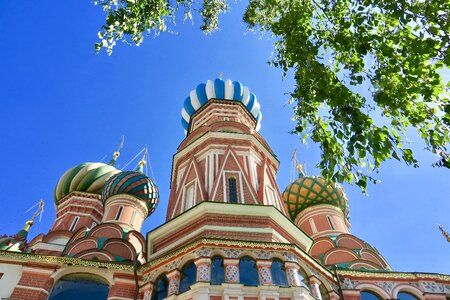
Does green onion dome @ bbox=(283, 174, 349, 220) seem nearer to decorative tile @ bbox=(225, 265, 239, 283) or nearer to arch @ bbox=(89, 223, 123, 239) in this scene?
arch @ bbox=(89, 223, 123, 239)

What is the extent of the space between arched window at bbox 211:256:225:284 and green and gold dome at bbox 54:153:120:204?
13026mm

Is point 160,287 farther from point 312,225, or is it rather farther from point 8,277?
point 312,225

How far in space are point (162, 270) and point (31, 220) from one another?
1538 cm

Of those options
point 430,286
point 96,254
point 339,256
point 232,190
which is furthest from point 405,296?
point 96,254

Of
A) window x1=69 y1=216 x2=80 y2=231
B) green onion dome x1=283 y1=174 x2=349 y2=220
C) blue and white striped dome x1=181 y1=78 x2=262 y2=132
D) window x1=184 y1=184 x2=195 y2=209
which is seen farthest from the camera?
window x1=69 y1=216 x2=80 y2=231

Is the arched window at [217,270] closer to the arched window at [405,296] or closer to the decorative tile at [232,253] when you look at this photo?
the decorative tile at [232,253]

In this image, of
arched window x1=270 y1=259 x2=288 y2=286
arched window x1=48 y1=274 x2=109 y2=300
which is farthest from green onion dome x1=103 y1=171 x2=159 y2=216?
arched window x1=270 y1=259 x2=288 y2=286

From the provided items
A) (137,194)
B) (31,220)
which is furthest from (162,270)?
(31,220)

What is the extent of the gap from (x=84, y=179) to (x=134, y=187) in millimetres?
4751

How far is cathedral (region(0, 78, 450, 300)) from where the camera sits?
28.7 feet

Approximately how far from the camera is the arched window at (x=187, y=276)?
8602 mm

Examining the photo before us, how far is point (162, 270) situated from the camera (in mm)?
9391

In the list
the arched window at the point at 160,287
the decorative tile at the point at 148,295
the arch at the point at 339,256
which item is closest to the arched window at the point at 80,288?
the decorative tile at the point at 148,295

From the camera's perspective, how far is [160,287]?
30.1ft
